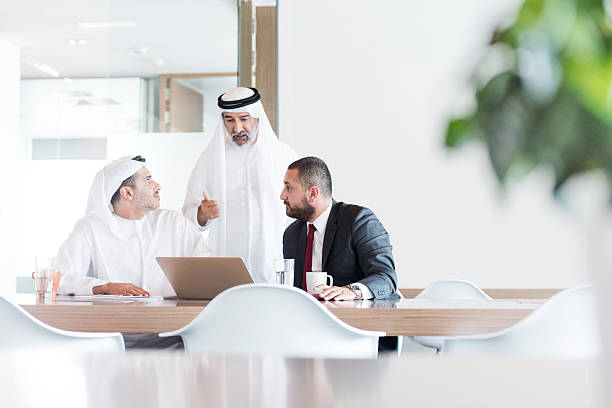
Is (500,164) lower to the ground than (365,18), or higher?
lower

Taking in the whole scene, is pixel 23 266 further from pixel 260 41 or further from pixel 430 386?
pixel 430 386

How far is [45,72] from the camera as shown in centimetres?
818

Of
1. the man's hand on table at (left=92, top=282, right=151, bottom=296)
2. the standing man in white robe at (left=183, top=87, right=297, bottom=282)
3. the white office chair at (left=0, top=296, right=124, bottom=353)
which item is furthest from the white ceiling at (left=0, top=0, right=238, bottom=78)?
the white office chair at (left=0, top=296, right=124, bottom=353)

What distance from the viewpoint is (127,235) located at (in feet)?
12.1

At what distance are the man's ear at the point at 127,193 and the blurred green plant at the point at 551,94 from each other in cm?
368

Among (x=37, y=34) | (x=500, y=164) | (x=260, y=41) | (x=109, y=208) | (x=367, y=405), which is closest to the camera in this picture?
(x=500, y=164)

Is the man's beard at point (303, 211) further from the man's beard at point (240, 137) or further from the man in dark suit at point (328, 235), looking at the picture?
the man's beard at point (240, 137)

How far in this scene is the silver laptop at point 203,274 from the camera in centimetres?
254

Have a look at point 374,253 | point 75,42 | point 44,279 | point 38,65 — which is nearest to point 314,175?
point 374,253

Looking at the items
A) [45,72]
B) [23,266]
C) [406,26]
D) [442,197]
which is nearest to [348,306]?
[442,197]

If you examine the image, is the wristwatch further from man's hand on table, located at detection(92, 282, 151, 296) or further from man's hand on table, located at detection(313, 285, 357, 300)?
man's hand on table, located at detection(92, 282, 151, 296)

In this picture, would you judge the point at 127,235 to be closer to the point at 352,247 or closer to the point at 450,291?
the point at 352,247

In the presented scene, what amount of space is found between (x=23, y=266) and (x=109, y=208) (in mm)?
4660

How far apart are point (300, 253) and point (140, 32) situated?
4.06m
